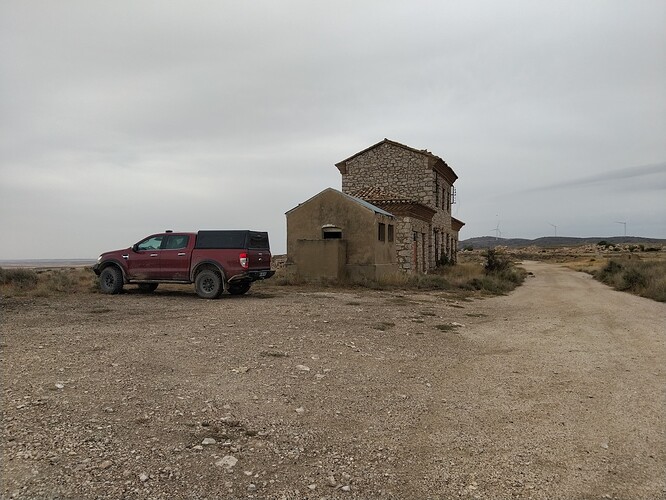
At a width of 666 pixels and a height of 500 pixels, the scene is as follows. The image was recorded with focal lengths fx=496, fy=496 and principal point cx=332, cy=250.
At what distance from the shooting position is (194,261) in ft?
46.6

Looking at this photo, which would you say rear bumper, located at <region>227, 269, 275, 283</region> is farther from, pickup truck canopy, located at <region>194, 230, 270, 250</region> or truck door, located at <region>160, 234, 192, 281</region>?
truck door, located at <region>160, 234, 192, 281</region>

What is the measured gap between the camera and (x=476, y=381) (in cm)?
655

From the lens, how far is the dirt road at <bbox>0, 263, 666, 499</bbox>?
12.2 feet

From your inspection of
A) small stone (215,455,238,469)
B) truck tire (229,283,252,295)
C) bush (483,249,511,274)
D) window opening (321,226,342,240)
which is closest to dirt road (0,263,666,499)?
small stone (215,455,238,469)

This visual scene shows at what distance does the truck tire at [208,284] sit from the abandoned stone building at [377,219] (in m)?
6.57

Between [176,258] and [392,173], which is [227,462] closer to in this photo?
[176,258]

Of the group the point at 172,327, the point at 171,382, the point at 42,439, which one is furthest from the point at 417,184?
the point at 42,439

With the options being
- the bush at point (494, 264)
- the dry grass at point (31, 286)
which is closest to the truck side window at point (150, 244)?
the dry grass at point (31, 286)

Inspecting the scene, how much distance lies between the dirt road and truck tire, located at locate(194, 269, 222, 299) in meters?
3.83

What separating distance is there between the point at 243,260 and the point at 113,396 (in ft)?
28.5

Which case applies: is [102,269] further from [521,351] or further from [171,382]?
[521,351]

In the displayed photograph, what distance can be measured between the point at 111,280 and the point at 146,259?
5.05 ft

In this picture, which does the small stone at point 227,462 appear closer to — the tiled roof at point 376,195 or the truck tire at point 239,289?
the truck tire at point 239,289

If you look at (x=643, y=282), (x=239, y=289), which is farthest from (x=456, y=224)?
(x=239, y=289)
